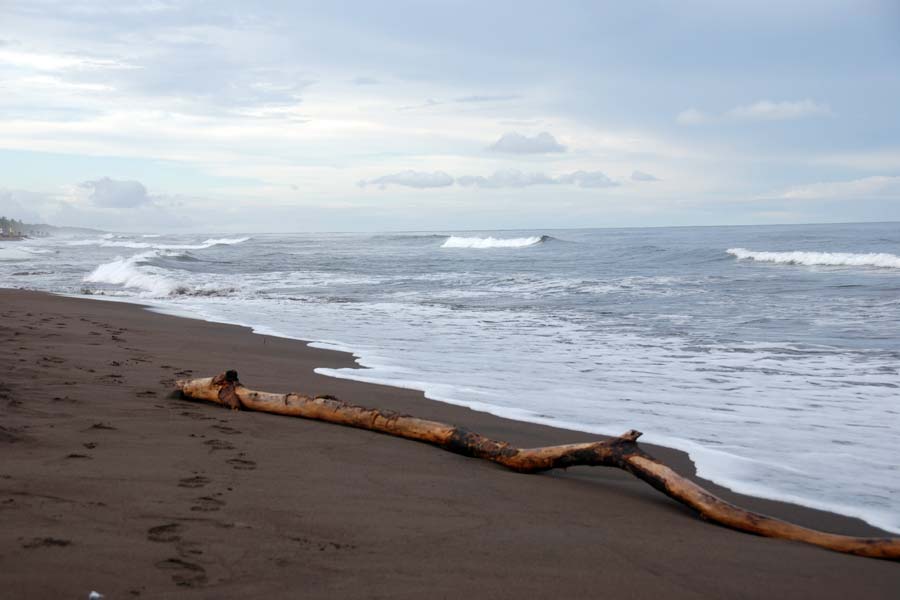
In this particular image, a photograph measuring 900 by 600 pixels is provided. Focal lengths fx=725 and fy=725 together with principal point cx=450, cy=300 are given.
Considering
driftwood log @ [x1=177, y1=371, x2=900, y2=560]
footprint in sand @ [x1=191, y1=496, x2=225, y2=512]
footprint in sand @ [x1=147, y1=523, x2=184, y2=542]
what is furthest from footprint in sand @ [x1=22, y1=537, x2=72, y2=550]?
driftwood log @ [x1=177, y1=371, x2=900, y2=560]

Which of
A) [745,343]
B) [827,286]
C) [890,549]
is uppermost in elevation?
[827,286]

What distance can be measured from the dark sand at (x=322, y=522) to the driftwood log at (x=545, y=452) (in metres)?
0.07

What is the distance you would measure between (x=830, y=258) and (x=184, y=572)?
93.0 feet

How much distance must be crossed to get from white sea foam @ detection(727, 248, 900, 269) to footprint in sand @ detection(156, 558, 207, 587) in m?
25.8

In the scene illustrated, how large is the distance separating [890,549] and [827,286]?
53.7 feet

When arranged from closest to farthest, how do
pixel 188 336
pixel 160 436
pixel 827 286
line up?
pixel 160 436 < pixel 188 336 < pixel 827 286

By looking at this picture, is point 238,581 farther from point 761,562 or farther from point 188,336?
point 188,336

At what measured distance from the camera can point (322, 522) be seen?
273 cm

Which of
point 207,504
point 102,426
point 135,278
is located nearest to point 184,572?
point 207,504

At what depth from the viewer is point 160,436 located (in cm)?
383

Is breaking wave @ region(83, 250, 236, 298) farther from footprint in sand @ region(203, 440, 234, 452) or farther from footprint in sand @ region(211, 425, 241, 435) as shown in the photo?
footprint in sand @ region(203, 440, 234, 452)

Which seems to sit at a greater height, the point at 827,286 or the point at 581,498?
the point at 827,286

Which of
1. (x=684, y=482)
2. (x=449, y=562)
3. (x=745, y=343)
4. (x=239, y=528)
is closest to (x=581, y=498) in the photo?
(x=684, y=482)

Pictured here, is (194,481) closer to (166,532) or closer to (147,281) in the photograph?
(166,532)
